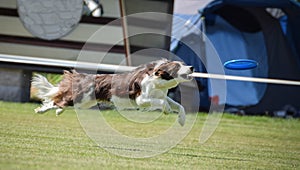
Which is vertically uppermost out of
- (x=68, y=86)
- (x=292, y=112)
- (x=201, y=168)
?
(x=68, y=86)

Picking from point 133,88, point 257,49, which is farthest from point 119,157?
point 257,49

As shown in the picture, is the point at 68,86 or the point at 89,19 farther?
the point at 89,19

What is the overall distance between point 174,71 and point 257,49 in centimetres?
643

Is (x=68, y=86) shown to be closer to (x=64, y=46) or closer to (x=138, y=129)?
(x=138, y=129)

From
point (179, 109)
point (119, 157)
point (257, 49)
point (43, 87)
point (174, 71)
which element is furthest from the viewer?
point (257, 49)

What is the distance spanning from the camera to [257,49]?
12.0 meters

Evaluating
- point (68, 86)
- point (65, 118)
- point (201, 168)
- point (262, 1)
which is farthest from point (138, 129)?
point (262, 1)

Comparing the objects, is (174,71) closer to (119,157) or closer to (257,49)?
(119,157)

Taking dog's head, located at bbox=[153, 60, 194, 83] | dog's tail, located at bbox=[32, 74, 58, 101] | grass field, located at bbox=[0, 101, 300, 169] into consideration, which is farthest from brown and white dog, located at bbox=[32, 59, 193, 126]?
grass field, located at bbox=[0, 101, 300, 169]

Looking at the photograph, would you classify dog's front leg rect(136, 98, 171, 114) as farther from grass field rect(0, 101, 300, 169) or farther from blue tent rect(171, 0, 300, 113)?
blue tent rect(171, 0, 300, 113)

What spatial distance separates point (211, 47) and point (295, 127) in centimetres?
215

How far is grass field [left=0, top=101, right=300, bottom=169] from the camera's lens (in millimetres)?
5066

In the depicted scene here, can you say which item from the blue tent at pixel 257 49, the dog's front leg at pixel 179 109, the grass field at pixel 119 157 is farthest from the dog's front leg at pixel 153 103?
the blue tent at pixel 257 49

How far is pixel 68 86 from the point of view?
21.0 ft
